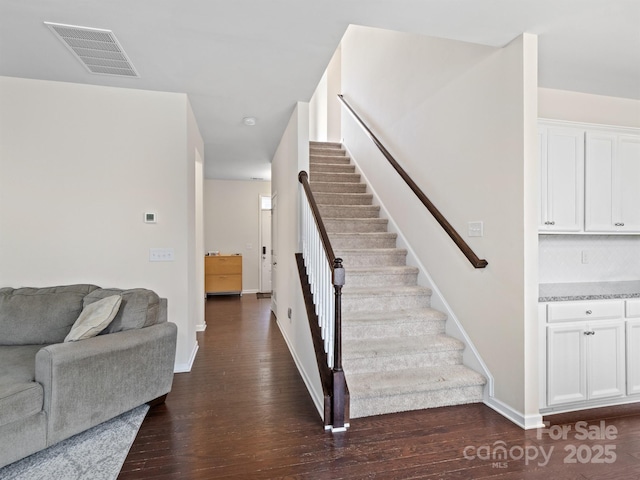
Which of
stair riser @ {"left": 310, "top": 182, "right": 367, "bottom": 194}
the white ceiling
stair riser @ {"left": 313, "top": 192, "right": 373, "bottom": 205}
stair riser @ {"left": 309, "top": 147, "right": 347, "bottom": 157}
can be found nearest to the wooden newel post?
the white ceiling

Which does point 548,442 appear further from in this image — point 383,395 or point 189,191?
point 189,191

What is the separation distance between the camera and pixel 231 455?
6.66 feet

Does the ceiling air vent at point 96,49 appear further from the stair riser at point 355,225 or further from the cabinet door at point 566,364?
the cabinet door at point 566,364

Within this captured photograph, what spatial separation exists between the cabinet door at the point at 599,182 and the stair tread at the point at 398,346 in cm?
142

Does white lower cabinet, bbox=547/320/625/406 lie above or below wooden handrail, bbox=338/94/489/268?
below

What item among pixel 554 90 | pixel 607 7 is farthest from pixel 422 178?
pixel 607 7

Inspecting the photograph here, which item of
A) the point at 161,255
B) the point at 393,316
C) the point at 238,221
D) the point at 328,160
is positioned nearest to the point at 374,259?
the point at 393,316

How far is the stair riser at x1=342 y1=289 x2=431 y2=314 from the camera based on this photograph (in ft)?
10.4

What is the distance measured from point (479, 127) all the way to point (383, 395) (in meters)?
2.11

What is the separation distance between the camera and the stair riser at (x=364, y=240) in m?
3.91

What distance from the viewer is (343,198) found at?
185 inches

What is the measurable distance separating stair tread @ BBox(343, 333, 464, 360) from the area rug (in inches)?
61.0

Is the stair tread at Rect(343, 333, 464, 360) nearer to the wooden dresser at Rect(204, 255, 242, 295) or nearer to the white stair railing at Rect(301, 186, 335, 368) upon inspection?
the white stair railing at Rect(301, 186, 335, 368)

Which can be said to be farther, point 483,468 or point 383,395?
point 383,395
